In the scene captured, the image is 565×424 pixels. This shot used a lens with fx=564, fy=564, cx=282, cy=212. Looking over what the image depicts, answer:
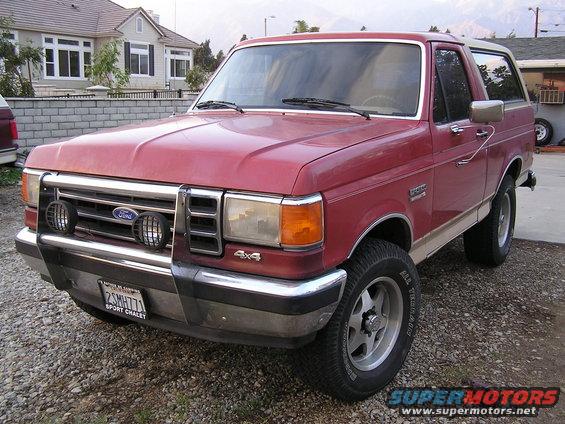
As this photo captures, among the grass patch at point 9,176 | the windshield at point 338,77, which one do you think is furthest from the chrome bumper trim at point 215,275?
the grass patch at point 9,176

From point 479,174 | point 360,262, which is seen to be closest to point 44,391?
point 360,262

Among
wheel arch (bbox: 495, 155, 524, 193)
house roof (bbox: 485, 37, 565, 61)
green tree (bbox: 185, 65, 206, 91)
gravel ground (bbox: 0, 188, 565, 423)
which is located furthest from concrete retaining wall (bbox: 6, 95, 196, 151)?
green tree (bbox: 185, 65, 206, 91)

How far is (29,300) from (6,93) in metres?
9.50

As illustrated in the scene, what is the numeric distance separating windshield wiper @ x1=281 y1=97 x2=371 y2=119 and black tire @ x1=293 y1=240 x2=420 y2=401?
991 millimetres

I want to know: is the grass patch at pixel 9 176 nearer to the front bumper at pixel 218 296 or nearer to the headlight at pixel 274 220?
the front bumper at pixel 218 296

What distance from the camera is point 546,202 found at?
8414 millimetres

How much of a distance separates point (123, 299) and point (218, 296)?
24.9 inches

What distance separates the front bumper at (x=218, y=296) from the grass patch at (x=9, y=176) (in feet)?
22.2

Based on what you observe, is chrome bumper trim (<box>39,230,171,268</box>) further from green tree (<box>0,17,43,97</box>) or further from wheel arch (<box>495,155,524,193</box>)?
green tree (<box>0,17,43,97</box>)

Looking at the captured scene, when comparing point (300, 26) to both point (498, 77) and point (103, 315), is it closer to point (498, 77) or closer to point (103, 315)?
point (498, 77)

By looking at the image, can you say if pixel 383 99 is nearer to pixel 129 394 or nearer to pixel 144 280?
pixel 144 280

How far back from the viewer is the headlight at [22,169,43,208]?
3139 millimetres

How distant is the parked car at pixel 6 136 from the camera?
741cm
